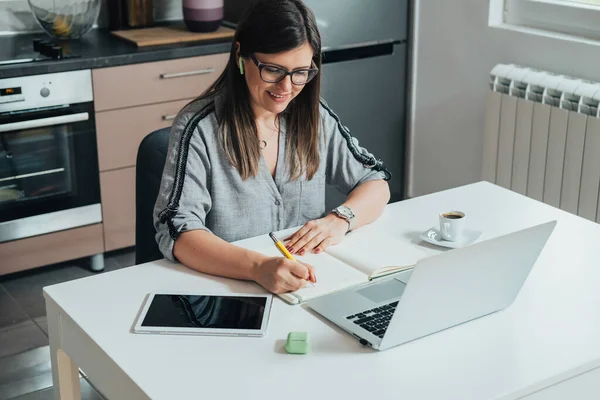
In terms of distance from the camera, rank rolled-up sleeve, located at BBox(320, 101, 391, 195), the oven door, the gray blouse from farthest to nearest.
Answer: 1. the oven door
2. rolled-up sleeve, located at BBox(320, 101, 391, 195)
3. the gray blouse

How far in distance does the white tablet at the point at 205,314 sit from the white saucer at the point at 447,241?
468mm

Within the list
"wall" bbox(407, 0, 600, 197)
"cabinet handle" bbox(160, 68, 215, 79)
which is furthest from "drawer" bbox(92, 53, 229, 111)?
"wall" bbox(407, 0, 600, 197)

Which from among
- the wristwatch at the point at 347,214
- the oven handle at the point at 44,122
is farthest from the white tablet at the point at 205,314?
the oven handle at the point at 44,122

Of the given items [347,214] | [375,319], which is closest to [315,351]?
[375,319]

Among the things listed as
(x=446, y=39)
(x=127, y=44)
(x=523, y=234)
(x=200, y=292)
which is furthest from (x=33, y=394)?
(x=446, y=39)

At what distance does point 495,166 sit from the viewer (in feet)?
12.1

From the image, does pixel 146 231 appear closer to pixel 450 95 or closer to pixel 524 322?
pixel 524 322

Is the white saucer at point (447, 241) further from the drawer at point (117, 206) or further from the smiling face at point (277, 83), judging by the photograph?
the drawer at point (117, 206)

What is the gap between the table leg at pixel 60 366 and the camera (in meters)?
1.83

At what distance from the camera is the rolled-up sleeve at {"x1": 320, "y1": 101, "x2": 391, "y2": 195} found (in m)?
2.37

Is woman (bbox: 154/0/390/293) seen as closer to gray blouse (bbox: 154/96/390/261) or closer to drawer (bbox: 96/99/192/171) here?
gray blouse (bbox: 154/96/390/261)

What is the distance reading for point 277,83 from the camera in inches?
81.1

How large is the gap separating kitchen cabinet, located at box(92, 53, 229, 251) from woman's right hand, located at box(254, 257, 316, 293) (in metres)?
1.77

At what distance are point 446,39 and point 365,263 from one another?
222 centimetres
